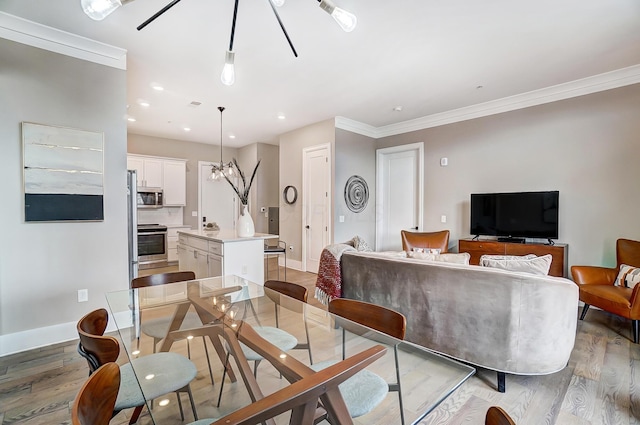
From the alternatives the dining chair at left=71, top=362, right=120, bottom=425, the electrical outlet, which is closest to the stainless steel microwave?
the electrical outlet

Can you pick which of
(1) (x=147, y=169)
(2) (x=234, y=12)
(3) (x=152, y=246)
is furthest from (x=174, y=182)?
(2) (x=234, y=12)

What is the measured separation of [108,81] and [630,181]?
581cm

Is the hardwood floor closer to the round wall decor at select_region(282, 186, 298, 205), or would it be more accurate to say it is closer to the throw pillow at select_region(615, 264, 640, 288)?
the throw pillow at select_region(615, 264, 640, 288)

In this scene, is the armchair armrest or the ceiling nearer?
the ceiling

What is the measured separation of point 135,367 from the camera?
4.62ft

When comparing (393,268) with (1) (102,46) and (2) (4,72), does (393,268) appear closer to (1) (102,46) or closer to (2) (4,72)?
(1) (102,46)

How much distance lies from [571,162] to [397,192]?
262 cm

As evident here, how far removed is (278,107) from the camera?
4.67 m

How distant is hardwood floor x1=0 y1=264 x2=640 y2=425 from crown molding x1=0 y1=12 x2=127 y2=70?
2.70 m

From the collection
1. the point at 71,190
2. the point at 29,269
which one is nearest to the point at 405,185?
the point at 71,190

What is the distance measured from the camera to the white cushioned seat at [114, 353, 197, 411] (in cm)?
125

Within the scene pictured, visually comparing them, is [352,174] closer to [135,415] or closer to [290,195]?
[290,195]

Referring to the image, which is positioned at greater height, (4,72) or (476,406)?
(4,72)

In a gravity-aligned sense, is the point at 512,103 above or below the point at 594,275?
above
